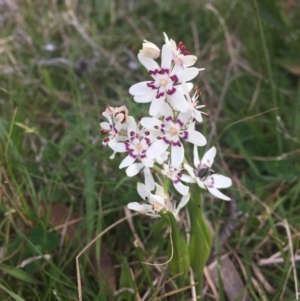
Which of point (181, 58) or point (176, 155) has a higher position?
point (181, 58)

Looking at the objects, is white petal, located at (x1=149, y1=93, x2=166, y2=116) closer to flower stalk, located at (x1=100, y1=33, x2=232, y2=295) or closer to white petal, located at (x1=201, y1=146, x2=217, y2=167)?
flower stalk, located at (x1=100, y1=33, x2=232, y2=295)

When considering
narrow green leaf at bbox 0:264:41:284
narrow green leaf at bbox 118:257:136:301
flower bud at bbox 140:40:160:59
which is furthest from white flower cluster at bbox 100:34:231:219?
narrow green leaf at bbox 0:264:41:284

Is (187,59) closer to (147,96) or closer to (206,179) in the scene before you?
(147,96)

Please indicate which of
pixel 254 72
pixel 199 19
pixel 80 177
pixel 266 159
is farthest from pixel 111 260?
pixel 199 19

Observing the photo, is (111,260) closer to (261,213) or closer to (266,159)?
(261,213)

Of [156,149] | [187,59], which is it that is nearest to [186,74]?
[187,59]

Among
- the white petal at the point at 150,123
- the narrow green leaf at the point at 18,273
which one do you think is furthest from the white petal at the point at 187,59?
the narrow green leaf at the point at 18,273
